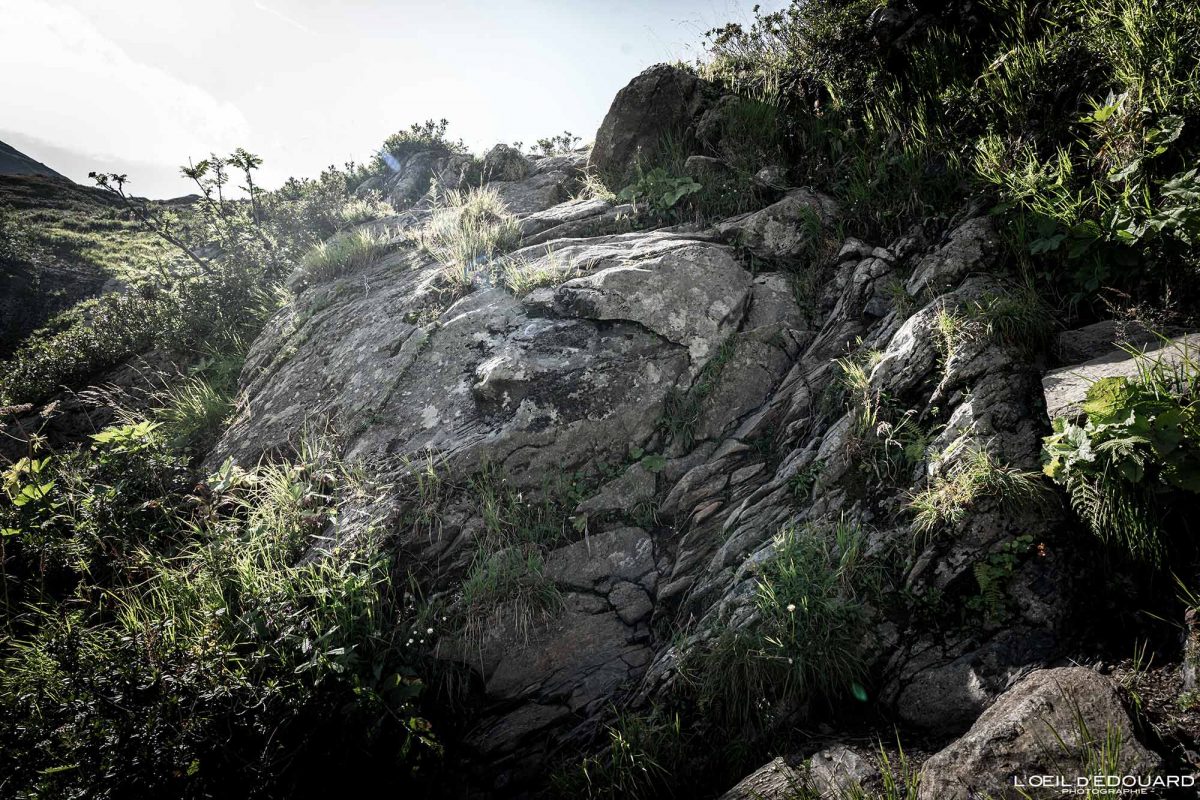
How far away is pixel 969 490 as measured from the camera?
3117 millimetres

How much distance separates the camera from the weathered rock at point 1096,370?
9.78ft

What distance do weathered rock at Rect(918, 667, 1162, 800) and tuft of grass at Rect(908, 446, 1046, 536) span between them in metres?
0.93

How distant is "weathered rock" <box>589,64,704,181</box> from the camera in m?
8.14

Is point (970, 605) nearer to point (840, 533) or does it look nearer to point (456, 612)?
point (840, 533)

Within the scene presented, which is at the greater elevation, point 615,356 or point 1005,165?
point 1005,165

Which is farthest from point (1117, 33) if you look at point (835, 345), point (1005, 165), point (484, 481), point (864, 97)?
point (484, 481)

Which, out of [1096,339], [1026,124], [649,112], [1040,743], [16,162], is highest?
[16,162]

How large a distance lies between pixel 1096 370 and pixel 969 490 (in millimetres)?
1203

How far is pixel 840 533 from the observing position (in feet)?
11.2

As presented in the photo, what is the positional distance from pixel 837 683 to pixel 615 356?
132 inches

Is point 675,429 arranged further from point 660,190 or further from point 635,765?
point 660,190

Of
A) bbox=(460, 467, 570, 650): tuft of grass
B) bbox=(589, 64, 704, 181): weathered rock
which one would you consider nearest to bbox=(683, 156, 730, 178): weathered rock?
bbox=(589, 64, 704, 181): weathered rock

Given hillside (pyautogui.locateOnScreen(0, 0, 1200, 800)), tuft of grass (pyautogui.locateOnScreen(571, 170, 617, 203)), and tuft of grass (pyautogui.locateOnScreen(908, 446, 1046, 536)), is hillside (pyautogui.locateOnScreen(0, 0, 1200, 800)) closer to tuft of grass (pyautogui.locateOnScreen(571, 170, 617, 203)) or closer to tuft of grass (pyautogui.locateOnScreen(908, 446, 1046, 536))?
tuft of grass (pyautogui.locateOnScreen(908, 446, 1046, 536))

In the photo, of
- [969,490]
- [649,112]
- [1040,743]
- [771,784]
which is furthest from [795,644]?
[649,112]
